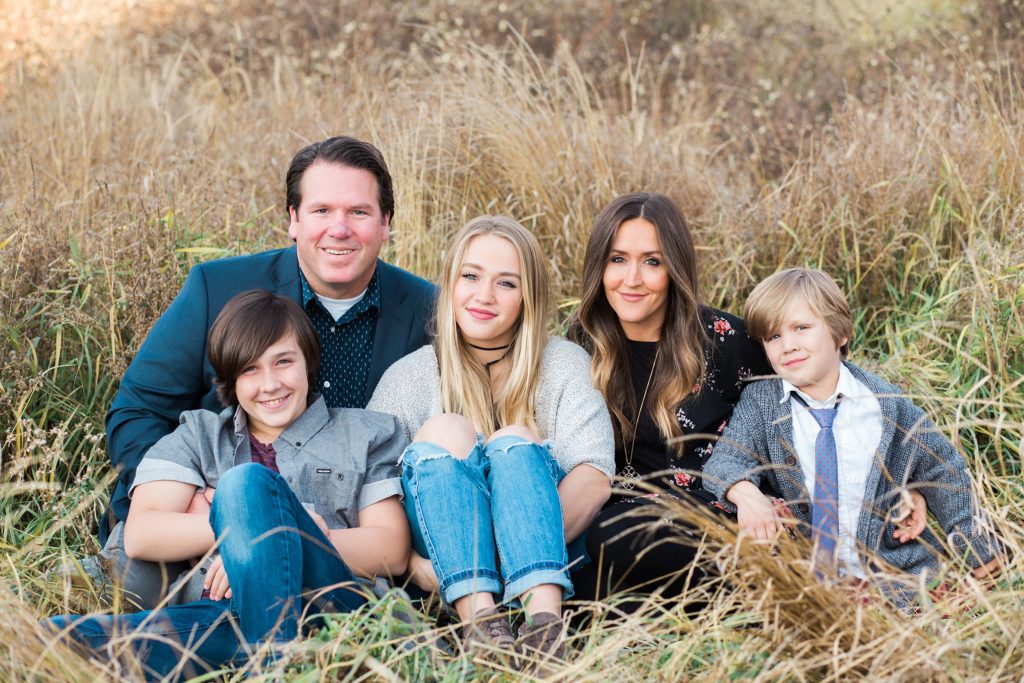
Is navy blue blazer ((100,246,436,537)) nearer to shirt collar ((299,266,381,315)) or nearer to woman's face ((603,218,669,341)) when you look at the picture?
shirt collar ((299,266,381,315))

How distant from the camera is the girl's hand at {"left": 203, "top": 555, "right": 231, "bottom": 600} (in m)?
2.55

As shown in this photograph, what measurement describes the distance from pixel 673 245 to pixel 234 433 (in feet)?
4.77

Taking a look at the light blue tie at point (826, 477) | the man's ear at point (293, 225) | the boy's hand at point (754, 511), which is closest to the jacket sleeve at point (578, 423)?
the boy's hand at point (754, 511)

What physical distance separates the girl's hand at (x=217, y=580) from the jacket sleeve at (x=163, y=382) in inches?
25.0

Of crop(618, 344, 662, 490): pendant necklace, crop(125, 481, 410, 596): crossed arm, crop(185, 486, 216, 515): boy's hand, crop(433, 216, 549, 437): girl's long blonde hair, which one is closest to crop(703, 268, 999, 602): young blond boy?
crop(618, 344, 662, 490): pendant necklace

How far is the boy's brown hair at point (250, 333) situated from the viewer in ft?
9.52

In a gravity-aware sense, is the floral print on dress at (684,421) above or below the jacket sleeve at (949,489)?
above

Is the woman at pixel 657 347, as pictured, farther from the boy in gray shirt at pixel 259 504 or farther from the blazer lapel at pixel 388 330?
the boy in gray shirt at pixel 259 504

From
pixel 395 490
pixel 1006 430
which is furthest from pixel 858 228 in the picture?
pixel 395 490

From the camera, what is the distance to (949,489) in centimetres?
292

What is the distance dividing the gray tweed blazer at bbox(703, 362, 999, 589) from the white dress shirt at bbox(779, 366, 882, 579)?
0.02m

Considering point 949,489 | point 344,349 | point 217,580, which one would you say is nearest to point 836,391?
point 949,489

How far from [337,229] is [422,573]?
1.13 m

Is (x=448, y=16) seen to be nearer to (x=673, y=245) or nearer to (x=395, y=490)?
(x=673, y=245)
